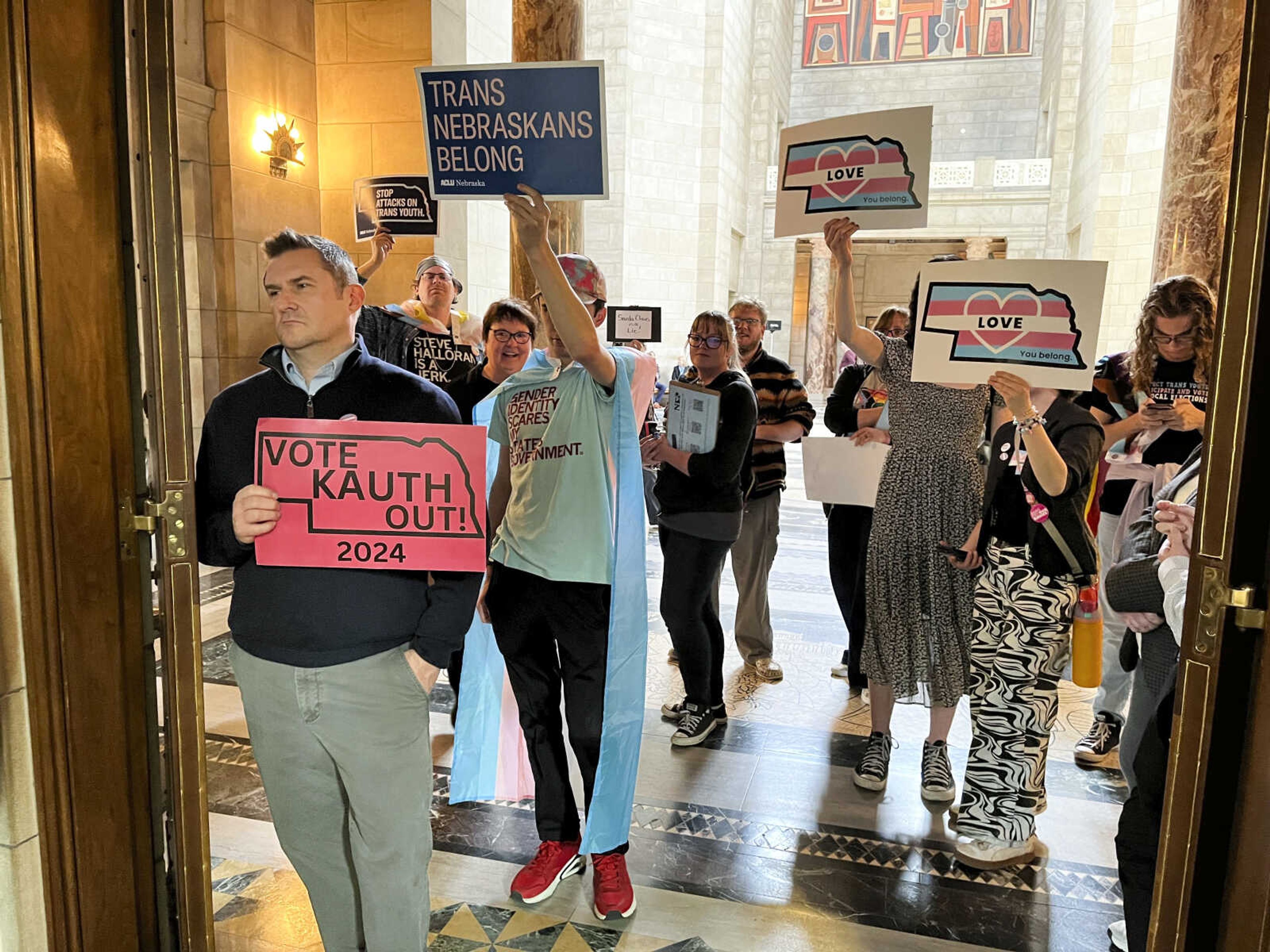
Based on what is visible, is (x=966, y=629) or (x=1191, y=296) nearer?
(x=1191, y=296)

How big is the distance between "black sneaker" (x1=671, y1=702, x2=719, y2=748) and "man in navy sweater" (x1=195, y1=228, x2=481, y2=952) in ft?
6.64

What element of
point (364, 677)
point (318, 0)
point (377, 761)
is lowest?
point (377, 761)

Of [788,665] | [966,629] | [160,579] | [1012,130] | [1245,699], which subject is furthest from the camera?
[1012,130]

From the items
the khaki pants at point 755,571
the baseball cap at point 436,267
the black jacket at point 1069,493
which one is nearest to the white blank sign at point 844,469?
the khaki pants at point 755,571

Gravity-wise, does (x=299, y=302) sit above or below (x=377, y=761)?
above

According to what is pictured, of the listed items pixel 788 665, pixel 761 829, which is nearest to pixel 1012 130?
pixel 788 665

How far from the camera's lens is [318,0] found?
25.6ft

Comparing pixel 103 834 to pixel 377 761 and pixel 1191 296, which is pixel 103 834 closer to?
pixel 377 761

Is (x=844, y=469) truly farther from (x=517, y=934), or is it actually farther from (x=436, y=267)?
(x=517, y=934)

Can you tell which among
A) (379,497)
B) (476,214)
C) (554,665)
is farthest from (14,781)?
(476,214)

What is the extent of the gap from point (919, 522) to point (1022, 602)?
0.54 metres

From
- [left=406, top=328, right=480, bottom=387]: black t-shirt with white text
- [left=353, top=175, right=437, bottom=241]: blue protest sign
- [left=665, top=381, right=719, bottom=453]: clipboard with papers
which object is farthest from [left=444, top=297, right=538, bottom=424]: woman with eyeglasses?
[left=353, top=175, right=437, bottom=241]: blue protest sign

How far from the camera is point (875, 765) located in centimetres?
351

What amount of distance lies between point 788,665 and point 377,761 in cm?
347
